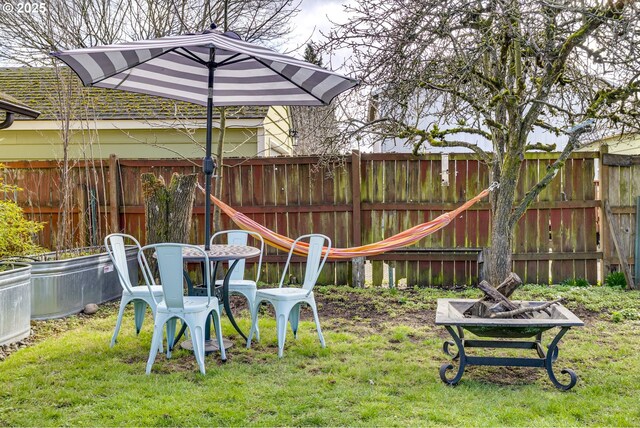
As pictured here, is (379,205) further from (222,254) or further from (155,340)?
(155,340)

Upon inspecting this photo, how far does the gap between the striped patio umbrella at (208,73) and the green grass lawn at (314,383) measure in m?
1.03

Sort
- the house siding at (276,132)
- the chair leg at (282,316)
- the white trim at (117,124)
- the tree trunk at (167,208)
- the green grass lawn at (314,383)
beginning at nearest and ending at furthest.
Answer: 1. the green grass lawn at (314,383)
2. the chair leg at (282,316)
3. the tree trunk at (167,208)
4. the white trim at (117,124)
5. the house siding at (276,132)

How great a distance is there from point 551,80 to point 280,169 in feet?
10.0

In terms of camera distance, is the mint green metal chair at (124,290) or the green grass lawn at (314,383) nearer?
the green grass lawn at (314,383)

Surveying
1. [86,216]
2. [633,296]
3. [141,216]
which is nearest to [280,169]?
[141,216]

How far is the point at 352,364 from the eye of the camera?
316 cm

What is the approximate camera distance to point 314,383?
2.82 metres

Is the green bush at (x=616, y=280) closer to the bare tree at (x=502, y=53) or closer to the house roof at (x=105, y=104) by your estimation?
the bare tree at (x=502, y=53)

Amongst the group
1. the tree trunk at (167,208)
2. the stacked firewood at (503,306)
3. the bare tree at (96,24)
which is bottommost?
the stacked firewood at (503,306)

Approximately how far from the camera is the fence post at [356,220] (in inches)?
222

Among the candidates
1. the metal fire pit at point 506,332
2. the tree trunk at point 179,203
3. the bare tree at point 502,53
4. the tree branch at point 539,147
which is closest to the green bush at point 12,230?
the tree trunk at point 179,203

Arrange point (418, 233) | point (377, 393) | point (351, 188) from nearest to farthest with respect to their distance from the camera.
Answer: point (377, 393), point (418, 233), point (351, 188)

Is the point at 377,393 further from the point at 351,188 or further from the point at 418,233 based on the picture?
the point at 351,188

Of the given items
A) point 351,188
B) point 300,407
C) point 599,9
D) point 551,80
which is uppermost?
point 599,9
